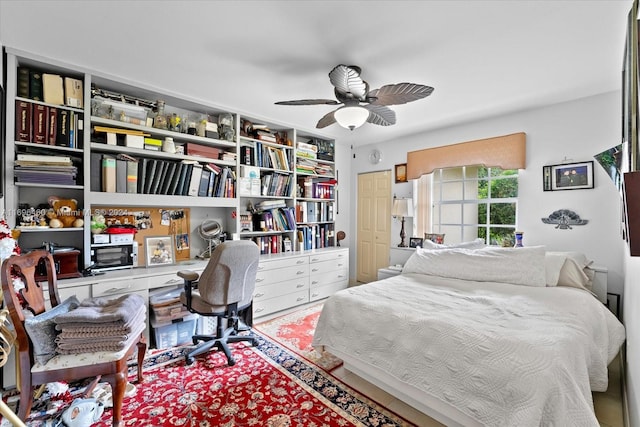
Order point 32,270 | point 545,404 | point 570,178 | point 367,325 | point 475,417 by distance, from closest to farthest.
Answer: point 545,404 < point 475,417 < point 32,270 < point 367,325 < point 570,178

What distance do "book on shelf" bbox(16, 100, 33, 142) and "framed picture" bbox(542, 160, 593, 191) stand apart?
15.5 feet

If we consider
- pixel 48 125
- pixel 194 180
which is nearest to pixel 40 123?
pixel 48 125

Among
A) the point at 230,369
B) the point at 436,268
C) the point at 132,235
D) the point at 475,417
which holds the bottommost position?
the point at 230,369

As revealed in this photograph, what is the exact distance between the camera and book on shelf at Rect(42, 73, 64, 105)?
2.27 meters

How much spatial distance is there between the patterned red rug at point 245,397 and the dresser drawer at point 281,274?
0.96 m

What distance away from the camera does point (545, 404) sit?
4.14 ft

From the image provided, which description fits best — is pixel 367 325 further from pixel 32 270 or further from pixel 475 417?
pixel 32 270

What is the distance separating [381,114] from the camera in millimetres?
2479

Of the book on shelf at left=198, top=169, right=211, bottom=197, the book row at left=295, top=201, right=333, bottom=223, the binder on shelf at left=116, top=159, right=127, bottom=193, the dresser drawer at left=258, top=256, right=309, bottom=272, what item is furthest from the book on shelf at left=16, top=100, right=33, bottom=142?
the book row at left=295, top=201, right=333, bottom=223

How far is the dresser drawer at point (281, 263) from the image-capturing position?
11.0 ft

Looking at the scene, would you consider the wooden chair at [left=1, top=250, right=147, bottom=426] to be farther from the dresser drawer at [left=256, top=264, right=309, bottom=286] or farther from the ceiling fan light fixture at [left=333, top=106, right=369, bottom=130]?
the ceiling fan light fixture at [left=333, top=106, right=369, bottom=130]

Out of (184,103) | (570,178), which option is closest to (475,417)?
(570,178)

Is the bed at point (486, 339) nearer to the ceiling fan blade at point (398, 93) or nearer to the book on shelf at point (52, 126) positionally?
the ceiling fan blade at point (398, 93)

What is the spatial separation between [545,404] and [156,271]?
2.87m
